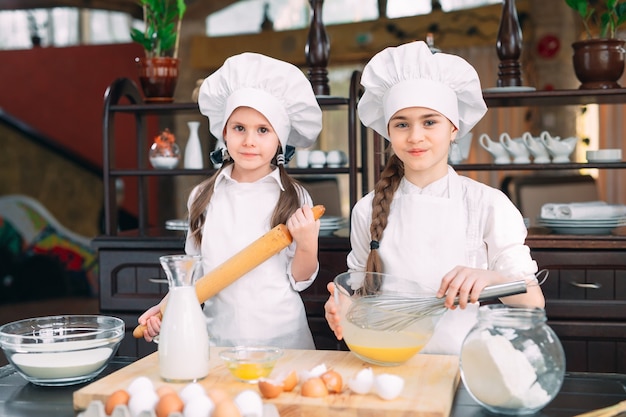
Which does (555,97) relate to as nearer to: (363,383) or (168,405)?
(363,383)

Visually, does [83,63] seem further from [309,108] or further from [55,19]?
[309,108]

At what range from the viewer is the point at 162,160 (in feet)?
10.4

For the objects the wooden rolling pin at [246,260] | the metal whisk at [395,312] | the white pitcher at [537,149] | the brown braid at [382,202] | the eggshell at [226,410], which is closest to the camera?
the eggshell at [226,410]

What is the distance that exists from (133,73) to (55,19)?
3.15 feet

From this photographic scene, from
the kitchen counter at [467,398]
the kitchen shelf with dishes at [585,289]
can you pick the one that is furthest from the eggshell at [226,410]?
the kitchen shelf with dishes at [585,289]

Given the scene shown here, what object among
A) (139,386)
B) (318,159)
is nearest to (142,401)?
(139,386)

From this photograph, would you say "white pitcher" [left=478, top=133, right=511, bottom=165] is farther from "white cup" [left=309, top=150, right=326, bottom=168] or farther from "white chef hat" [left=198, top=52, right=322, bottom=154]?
"white chef hat" [left=198, top=52, right=322, bottom=154]

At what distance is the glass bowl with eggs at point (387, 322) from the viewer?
1493 millimetres

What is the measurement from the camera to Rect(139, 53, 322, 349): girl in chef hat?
2.01 m

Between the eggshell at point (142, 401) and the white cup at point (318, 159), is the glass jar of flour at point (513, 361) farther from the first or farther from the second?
the white cup at point (318, 159)

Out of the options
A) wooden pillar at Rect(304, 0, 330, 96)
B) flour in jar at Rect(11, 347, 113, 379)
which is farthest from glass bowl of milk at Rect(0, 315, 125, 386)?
wooden pillar at Rect(304, 0, 330, 96)

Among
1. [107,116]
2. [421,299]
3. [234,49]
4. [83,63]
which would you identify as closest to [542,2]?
[234,49]

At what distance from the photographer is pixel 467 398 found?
1419 mm

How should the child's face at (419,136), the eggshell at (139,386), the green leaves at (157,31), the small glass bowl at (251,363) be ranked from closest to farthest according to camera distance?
the eggshell at (139,386)
the small glass bowl at (251,363)
the child's face at (419,136)
the green leaves at (157,31)
